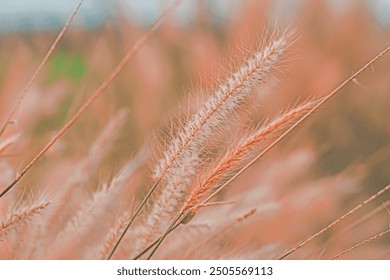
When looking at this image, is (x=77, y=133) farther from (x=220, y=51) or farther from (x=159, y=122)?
(x=220, y=51)

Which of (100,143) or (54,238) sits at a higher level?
(100,143)

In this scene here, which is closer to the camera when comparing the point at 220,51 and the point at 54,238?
the point at 54,238

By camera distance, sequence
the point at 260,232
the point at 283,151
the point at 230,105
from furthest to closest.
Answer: the point at 283,151 < the point at 260,232 < the point at 230,105

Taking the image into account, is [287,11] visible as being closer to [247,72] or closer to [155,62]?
[155,62]

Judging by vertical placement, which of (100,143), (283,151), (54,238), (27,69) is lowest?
(54,238)

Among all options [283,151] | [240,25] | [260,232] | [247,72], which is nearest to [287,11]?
[240,25]

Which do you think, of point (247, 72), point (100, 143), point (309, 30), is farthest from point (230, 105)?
point (309, 30)

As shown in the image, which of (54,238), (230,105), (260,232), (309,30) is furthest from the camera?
(309,30)
